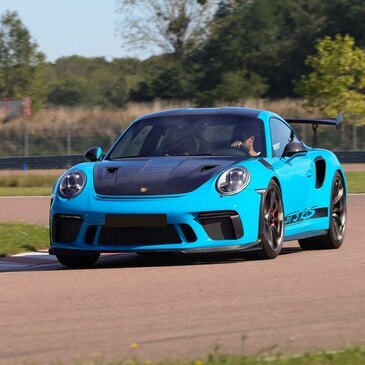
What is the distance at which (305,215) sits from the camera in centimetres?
1048

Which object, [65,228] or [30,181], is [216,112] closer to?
[65,228]

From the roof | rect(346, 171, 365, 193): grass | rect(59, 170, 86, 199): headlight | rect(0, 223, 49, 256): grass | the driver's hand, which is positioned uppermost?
the roof

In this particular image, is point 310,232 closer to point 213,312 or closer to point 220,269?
point 220,269

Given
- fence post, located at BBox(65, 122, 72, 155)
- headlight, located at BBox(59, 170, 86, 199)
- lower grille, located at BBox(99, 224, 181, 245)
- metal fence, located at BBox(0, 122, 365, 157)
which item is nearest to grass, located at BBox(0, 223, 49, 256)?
headlight, located at BBox(59, 170, 86, 199)

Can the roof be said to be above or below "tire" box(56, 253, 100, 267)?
above

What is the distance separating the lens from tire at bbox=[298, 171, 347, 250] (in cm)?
1104

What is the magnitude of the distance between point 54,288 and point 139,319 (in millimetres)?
1659

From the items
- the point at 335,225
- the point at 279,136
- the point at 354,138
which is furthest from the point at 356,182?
the point at 354,138

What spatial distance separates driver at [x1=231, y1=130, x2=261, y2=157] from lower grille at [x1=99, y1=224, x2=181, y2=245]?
1419 millimetres

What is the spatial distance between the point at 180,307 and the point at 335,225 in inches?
183

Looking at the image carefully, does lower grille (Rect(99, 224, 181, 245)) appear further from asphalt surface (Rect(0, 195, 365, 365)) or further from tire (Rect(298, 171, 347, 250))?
tire (Rect(298, 171, 347, 250))

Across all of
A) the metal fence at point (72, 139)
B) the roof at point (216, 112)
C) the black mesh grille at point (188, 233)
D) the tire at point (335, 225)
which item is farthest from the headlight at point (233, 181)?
the metal fence at point (72, 139)

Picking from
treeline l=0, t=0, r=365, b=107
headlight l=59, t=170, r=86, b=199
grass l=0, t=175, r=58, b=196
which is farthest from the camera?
treeline l=0, t=0, r=365, b=107

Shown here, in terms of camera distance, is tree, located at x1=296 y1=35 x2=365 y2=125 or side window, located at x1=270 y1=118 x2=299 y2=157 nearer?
side window, located at x1=270 y1=118 x2=299 y2=157
